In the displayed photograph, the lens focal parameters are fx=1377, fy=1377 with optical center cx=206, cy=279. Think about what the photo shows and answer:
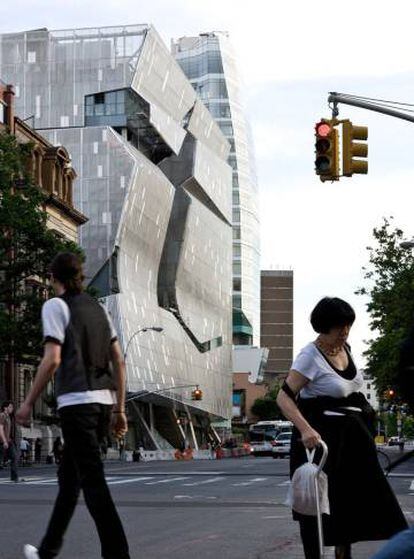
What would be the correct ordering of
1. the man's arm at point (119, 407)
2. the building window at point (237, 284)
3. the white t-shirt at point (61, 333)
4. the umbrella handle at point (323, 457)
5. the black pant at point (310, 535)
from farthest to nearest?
the building window at point (237, 284), the man's arm at point (119, 407), the black pant at point (310, 535), the white t-shirt at point (61, 333), the umbrella handle at point (323, 457)

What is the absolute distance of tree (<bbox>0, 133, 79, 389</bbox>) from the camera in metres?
50.3

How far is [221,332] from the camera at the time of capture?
421 ft

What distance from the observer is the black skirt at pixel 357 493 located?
7.93 metres

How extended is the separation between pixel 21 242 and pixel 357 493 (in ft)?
145

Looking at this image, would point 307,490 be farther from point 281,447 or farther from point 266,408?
point 266,408

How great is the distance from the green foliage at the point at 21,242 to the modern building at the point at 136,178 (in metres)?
33.7

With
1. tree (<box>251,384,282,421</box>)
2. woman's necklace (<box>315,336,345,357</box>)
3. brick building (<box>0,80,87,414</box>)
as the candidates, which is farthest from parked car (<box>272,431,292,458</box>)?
tree (<box>251,384,282,421</box>)

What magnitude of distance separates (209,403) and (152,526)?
105185 millimetres

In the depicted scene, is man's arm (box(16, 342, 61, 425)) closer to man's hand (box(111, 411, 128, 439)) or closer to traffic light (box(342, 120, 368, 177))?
man's hand (box(111, 411, 128, 439))

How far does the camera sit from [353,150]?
62.3 feet

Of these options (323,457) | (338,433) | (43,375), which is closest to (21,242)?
(43,375)

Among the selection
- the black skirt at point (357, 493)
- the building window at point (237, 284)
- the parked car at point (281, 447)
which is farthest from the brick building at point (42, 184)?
the building window at point (237, 284)

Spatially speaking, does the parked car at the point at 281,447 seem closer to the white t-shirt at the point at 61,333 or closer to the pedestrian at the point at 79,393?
the pedestrian at the point at 79,393

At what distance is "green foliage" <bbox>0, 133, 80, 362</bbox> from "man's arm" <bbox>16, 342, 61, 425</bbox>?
4191 centimetres
